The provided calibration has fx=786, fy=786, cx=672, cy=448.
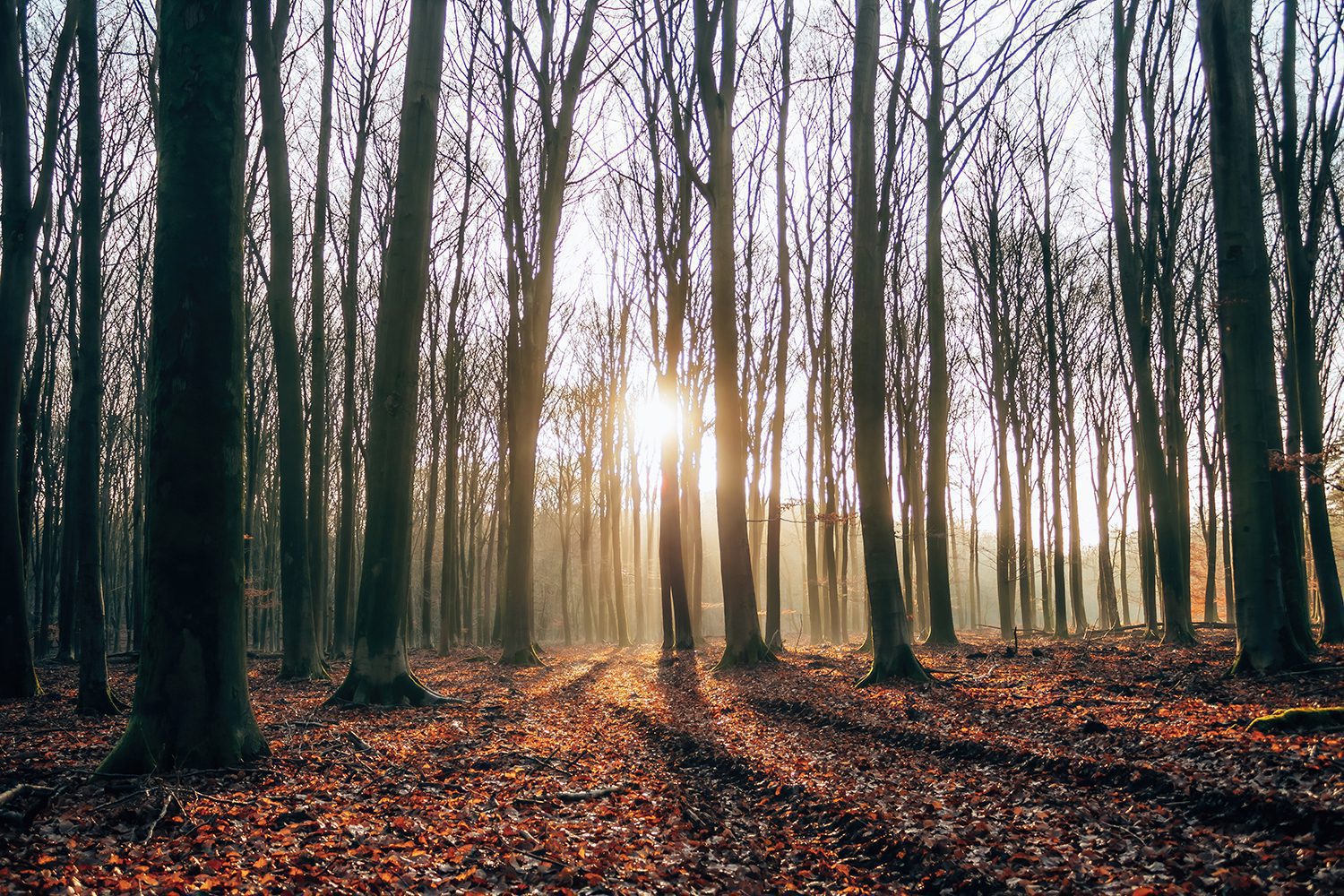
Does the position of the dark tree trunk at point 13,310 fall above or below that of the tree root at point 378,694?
above

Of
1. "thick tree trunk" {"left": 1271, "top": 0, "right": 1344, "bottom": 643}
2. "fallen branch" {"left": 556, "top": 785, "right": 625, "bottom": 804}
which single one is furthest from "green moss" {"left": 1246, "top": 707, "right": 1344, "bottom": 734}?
"thick tree trunk" {"left": 1271, "top": 0, "right": 1344, "bottom": 643}

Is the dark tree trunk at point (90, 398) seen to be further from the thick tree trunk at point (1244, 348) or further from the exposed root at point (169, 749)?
the thick tree trunk at point (1244, 348)

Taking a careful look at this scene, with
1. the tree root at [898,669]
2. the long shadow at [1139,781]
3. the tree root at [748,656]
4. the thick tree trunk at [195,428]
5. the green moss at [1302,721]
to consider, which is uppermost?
the thick tree trunk at [195,428]

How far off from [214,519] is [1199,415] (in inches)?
971

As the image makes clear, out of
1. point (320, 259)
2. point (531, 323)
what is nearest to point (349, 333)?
point (320, 259)

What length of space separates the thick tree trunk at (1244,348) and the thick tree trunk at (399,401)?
857cm

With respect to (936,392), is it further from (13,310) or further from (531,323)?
(13,310)

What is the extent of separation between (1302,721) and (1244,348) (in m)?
4.27

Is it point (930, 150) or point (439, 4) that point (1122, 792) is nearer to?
point (439, 4)

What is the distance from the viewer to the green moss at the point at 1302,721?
5.01 metres

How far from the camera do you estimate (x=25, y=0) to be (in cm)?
1070

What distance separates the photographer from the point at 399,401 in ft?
29.8

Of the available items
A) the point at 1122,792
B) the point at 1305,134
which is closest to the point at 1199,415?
the point at 1305,134

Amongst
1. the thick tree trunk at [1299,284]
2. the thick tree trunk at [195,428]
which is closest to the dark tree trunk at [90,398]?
the thick tree trunk at [195,428]
